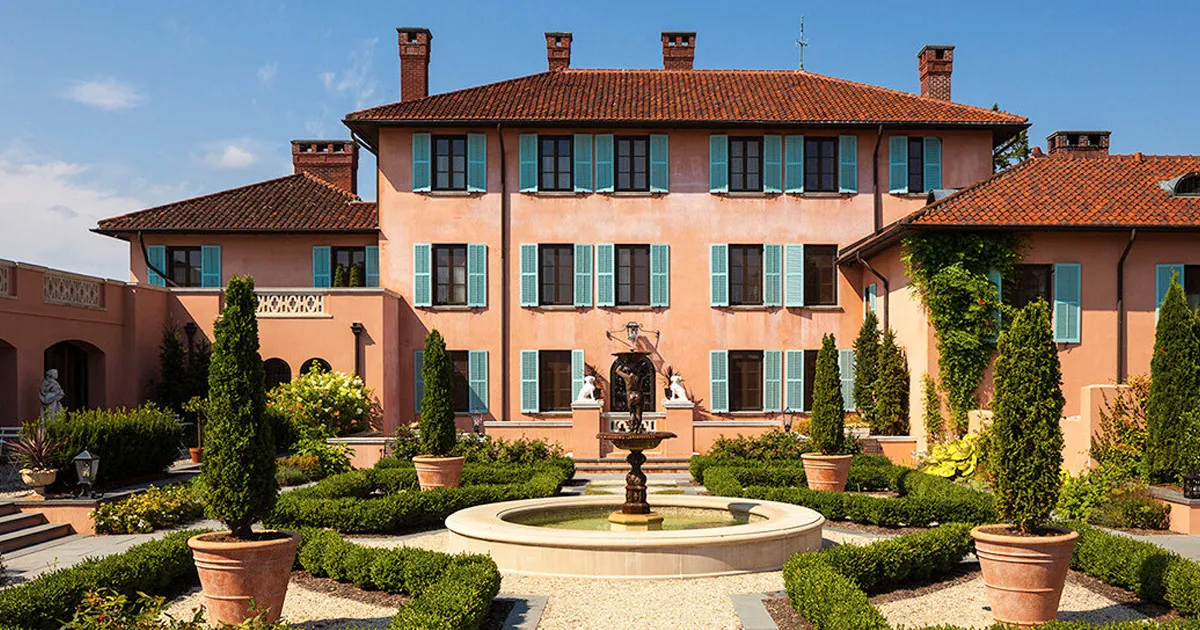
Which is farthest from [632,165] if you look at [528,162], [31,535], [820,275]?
[31,535]

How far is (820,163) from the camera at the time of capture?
26.2m

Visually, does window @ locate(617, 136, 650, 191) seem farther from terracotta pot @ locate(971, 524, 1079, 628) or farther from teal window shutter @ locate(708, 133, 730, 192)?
terracotta pot @ locate(971, 524, 1079, 628)

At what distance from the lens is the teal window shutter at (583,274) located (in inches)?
1020

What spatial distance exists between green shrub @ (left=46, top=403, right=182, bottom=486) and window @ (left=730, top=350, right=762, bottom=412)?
13.6 m

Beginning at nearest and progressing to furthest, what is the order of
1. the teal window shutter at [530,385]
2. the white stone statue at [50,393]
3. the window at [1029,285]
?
the white stone statue at [50,393] → the window at [1029,285] → the teal window shutter at [530,385]

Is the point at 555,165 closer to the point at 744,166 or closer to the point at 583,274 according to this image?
the point at 583,274

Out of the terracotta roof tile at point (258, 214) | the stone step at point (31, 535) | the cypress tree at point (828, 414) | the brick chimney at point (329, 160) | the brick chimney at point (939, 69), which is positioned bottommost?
the stone step at point (31, 535)

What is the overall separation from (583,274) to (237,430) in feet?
57.5

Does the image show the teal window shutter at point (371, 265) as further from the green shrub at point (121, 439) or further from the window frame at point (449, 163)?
the green shrub at point (121, 439)

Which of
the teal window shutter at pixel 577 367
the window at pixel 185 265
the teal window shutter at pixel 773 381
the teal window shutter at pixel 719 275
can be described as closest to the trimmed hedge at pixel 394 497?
the teal window shutter at pixel 577 367

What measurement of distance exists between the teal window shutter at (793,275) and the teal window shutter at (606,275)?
3.59m

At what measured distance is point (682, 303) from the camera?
26031 mm

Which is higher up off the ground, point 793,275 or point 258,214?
point 258,214

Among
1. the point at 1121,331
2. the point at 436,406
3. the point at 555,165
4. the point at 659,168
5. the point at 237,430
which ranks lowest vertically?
the point at 436,406
